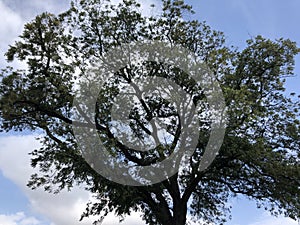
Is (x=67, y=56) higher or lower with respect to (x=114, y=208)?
higher

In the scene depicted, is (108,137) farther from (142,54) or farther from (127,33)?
(127,33)

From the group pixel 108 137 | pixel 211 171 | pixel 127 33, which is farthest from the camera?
pixel 127 33

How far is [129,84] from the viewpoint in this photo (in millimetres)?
20969

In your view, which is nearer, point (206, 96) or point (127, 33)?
point (206, 96)

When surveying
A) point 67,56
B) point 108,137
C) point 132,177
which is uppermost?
point 67,56

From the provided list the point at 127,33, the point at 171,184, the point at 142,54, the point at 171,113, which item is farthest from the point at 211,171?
the point at 127,33

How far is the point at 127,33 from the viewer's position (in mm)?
21109

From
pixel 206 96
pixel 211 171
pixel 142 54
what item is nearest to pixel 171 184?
pixel 211 171

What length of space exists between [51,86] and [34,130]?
3440 mm

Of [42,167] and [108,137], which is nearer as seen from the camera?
[108,137]

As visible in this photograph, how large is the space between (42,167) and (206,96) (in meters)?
10.6

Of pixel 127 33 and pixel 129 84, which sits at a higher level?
pixel 127 33

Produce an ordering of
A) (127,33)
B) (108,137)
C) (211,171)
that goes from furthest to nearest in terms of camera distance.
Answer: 1. (127,33)
2. (211,171)
3. (108,137)

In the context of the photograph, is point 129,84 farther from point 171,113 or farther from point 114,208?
point 114,208
